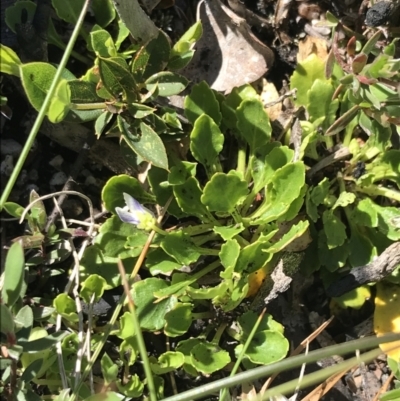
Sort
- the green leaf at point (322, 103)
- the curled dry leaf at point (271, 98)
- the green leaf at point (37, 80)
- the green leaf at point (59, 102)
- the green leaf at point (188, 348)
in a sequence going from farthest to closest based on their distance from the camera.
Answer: the curled dry leaf at point (271, 98)
the green leaf at point (322, 103)
the green leaf at point (188, 348)
the green leaf at point (37, 80)
the green leaf at point (59, 102)

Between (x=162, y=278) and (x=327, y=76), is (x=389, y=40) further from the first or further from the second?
(x=162, y=278)

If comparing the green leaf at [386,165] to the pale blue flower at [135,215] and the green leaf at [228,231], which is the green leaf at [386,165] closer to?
the green leaf at [228,231]

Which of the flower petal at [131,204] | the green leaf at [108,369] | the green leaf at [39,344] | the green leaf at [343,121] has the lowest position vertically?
the green leaf at [108,369]

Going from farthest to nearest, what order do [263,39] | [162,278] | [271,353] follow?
[263,39] < [162,278] < [271,353]

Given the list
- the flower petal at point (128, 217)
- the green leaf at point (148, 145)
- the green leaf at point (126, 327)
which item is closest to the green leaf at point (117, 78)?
the green leaf at point (148, 145)

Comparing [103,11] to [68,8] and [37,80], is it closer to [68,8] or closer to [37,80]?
[68,8]

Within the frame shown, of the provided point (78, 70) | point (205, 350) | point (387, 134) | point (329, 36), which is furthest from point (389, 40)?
point (205, 350)
